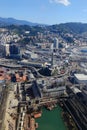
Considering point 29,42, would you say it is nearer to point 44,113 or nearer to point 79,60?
point 79,60

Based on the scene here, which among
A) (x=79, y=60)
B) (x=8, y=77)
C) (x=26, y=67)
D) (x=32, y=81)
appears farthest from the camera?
(x=79, y=60)

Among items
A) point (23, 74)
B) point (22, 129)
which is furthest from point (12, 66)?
point (22, 129)

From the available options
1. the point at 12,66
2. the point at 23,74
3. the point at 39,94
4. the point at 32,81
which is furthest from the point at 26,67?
the point at 39,94

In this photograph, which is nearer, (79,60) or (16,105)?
(16,105)

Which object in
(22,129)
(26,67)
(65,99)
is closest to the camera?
(22,129)

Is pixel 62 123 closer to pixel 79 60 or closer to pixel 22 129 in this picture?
pixel 22 129

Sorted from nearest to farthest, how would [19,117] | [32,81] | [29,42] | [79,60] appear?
[19,117] → [32,81] → [79,60] → [29,42]
